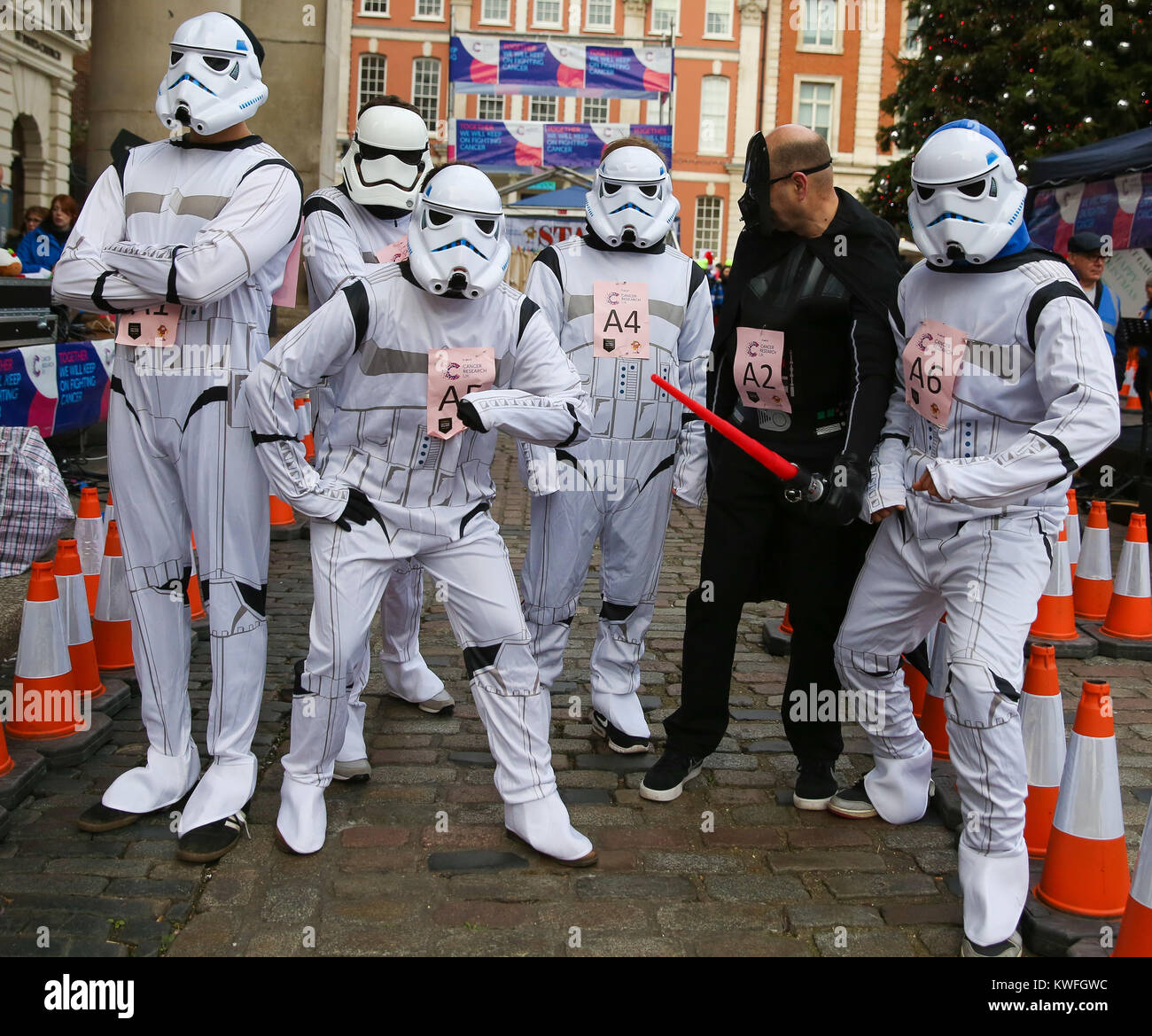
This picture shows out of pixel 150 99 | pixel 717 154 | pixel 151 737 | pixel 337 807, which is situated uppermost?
pixel 717 154

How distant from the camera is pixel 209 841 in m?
3.80

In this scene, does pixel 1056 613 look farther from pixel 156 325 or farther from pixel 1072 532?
pixel 156 325

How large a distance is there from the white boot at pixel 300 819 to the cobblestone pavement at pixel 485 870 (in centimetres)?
6

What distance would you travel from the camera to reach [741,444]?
13.0ft

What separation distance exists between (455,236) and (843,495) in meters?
1.45

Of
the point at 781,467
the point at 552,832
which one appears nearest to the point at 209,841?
the point at 552,832

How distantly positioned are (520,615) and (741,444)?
906 mm

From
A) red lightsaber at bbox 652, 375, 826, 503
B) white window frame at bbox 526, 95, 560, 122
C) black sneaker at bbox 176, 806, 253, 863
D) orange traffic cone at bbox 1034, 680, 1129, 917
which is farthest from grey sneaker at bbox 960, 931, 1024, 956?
white window frame at bbox 526, 95, 560, 122

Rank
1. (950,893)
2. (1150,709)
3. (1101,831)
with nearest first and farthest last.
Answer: (1101,831)
(950,893)
(1150,709)

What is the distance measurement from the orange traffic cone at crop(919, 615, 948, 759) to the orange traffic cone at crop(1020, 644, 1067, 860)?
86cm

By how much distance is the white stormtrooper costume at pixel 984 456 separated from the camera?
3.34 m

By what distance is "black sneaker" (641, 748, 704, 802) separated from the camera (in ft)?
14.4

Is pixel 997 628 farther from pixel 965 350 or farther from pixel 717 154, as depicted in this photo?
pixel 717 154

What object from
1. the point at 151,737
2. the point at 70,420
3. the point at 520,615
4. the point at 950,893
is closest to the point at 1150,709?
the point at 950,893
